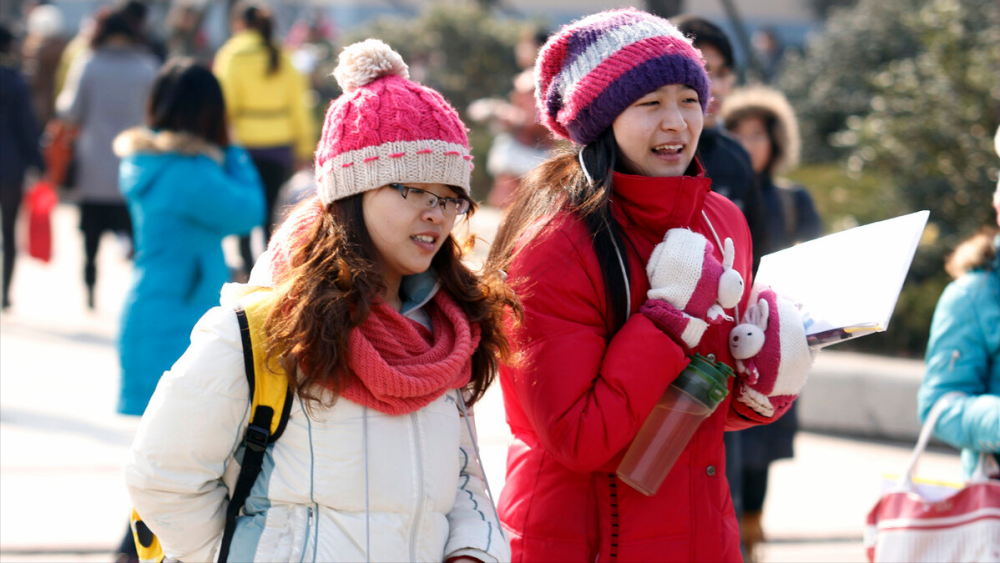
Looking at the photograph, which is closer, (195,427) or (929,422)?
(195,427)

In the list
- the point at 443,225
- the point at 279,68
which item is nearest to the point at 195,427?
the point at 443,225

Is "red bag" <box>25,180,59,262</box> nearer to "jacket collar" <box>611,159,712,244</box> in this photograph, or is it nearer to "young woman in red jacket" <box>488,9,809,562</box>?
"young woman in red jacket" <box>488,9,809,562</box>

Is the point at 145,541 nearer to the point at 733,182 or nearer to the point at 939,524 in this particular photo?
the point at 939,524

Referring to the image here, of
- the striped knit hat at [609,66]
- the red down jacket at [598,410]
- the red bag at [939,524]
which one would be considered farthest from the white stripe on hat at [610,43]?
the red bag at [939,524]

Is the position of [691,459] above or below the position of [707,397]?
below

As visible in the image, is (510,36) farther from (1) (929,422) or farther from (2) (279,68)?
(1) (929,422)

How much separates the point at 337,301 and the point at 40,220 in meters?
7.70

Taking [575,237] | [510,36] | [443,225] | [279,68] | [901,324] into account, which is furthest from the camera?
[510,36]

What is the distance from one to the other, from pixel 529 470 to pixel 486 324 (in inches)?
15.8

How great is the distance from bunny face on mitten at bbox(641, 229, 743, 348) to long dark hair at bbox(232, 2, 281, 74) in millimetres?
7024

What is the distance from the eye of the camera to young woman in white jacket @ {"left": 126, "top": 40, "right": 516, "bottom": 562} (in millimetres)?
2152

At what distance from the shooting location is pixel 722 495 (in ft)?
8.72

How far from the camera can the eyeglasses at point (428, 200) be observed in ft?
7.68

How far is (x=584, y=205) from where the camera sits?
8.48 feet
